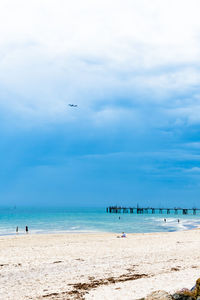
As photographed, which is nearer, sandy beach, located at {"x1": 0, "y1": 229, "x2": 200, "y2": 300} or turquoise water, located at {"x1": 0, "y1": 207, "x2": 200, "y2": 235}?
sandy beach, located at {"x1": 0, "y1": 229, "x2": 200, "y2": 300}

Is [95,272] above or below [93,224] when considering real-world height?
above

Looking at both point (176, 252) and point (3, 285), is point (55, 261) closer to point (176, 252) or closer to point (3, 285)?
point (3, 285)

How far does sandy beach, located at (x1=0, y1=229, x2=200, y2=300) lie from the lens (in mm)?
11312

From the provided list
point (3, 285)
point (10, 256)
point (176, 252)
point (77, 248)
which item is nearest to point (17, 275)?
point (3, 285)

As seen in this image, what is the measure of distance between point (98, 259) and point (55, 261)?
98.9 inches

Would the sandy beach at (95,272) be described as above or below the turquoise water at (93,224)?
above

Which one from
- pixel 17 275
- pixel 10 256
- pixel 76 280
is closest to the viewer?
pixel 76 280

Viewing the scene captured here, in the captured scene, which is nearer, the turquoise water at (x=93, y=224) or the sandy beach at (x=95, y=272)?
the sandy beach at (x=95, y=272)

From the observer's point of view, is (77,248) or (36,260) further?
(77,248)

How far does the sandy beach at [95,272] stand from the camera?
11.3m

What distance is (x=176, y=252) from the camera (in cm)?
2012

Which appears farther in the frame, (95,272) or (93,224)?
(93,224)

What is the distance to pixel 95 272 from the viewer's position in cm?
1462

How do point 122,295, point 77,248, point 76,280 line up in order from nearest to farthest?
point 122,295, point 76,280, point 77,248
